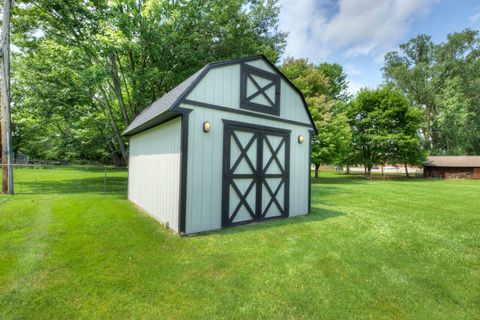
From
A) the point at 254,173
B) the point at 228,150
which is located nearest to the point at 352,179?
the point at 254,173

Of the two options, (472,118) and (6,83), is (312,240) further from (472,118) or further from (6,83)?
→ (472,118)

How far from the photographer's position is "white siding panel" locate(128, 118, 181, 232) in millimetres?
5070

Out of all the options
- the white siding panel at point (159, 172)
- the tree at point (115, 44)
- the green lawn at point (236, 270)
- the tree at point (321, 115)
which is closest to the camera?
the green lawn at point (236, 270)

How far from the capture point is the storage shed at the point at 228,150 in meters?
4.87

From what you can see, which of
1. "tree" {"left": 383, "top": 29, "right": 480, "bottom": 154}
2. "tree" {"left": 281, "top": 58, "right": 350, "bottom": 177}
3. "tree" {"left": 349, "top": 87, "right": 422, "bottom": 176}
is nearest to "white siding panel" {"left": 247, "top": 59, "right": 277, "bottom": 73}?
"tree" {"left": 281, "top": 58, "right": 350, "bottom": 177}

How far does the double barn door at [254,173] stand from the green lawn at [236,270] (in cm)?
53

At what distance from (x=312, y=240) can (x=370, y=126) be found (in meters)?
24.3

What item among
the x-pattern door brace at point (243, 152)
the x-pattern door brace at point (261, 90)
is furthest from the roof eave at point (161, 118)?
the x-pattern door brace at point (261, 90)

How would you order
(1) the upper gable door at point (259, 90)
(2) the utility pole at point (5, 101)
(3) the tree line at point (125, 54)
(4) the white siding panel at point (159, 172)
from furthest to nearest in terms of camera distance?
(3) the tree line at point (125, 54), (2) the utility pole at point (5, 101), (1) the upper gable door at point (259, 90), (4) the white siding panel at point (159, 172)

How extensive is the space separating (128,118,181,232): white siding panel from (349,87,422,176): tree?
2302 cm

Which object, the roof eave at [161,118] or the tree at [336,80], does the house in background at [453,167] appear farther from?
the roof eave at [161,118]

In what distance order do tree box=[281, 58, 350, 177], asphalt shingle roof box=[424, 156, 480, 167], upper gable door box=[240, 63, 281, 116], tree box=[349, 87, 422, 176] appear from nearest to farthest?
upper gable door box=[240, 63, 281, 116] < tree box=[281, 58, 350, 177] < tree box=[349, 87, 422, 176] < asphalt shingle roof box=[424, 156, 480, 167]

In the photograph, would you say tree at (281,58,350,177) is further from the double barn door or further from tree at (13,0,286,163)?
the double barn door

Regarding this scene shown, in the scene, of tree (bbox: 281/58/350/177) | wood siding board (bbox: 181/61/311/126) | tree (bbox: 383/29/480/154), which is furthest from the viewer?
tree (bbox: 383/29/480/154)
